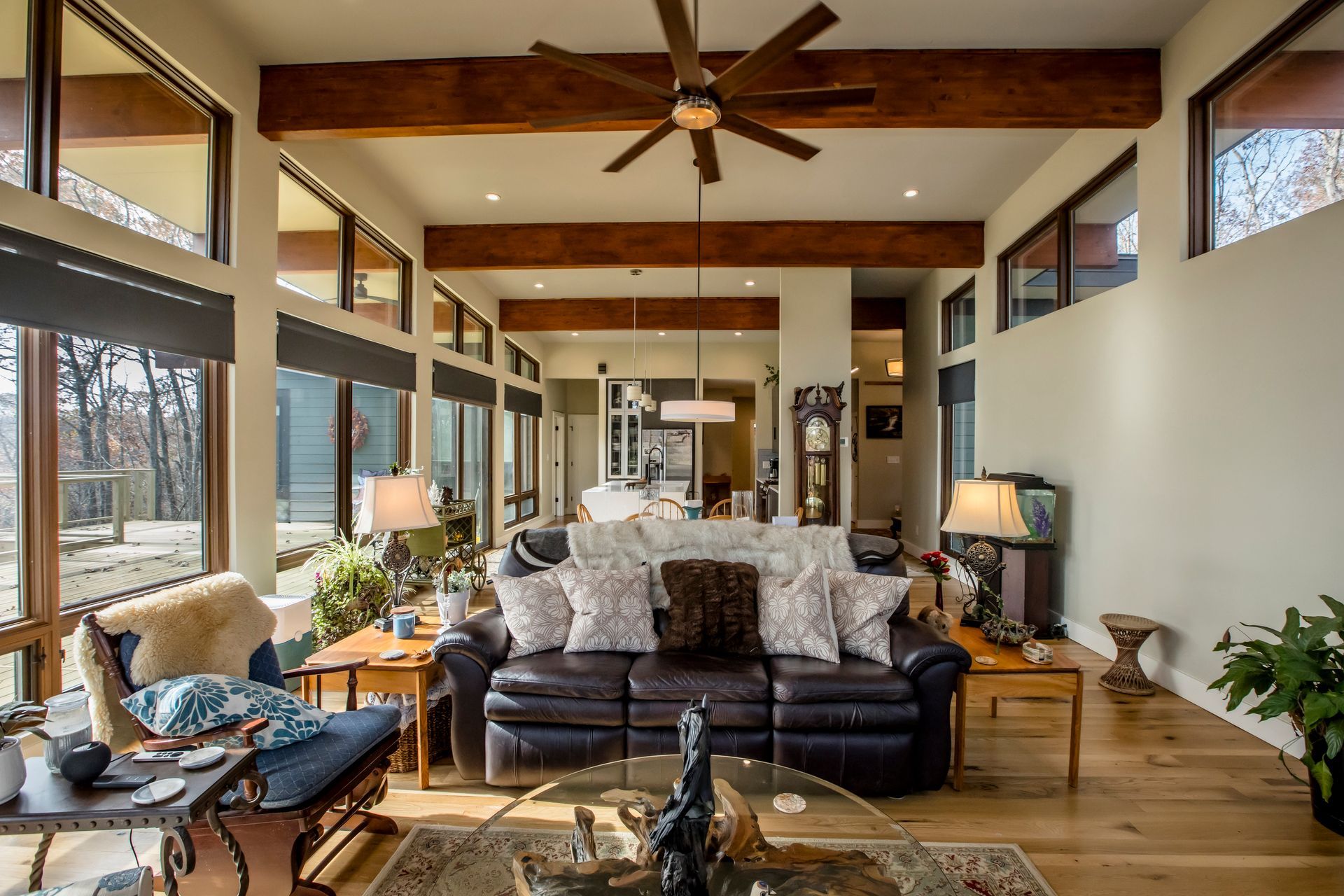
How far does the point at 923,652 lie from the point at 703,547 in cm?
110

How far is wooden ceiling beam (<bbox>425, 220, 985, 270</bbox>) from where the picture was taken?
18.4ft

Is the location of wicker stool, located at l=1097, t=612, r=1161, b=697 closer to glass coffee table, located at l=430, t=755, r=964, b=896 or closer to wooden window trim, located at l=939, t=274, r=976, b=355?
glass coffee table, located at l=430, t=755, r=964, b=896

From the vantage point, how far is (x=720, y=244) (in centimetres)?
562

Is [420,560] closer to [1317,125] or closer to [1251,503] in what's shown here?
[1251,503]

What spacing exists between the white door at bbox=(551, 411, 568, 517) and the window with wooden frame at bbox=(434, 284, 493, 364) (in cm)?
361

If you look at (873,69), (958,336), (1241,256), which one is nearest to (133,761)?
(873,69)

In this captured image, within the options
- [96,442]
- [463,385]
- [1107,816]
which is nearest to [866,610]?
[1107,816]

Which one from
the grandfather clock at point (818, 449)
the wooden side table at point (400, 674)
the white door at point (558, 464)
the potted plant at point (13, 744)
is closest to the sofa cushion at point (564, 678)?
the wooden side table at point (400, 674)

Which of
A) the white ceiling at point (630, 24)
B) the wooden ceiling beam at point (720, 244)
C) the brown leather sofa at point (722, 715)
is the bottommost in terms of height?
the brown leather sofa at point (722, 715)

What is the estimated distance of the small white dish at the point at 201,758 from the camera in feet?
5.14

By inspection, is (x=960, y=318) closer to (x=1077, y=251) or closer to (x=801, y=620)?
(x=1077, y=251)

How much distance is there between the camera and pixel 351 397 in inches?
183

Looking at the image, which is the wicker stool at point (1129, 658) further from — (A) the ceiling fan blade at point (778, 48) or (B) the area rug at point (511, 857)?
(A) the ceiling fan blade at point (778, 48)

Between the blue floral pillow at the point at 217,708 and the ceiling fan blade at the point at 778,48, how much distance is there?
258 centimetres
